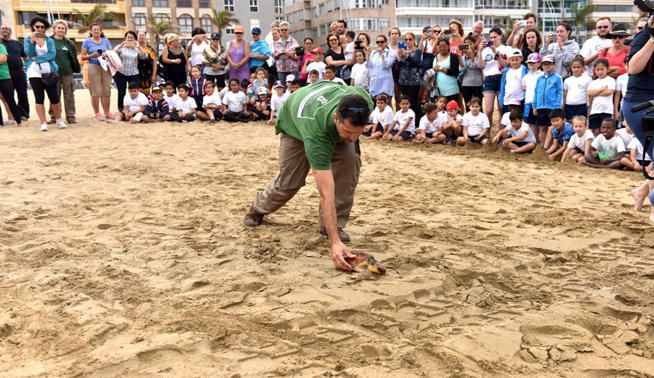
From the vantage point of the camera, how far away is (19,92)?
35.8 ft

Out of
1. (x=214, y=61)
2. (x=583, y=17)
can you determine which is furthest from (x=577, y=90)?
(x=583, y=17)

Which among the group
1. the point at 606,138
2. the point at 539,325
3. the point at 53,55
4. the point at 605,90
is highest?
the point at 53,55

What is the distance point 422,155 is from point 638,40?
13.4 feet

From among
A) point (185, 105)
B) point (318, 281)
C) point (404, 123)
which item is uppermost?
point (185, 105)

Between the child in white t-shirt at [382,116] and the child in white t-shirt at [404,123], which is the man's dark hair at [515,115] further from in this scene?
the child in white t-shirt at [382,116]

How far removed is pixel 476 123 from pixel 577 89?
1395mm

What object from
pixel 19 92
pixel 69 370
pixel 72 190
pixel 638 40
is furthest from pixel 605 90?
pixel 19 92

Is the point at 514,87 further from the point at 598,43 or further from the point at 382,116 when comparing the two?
the point at 382,116

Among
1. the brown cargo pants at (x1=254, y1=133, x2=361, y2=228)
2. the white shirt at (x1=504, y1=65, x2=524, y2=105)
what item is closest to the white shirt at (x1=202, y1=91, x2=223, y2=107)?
the white shirt at (x1=504, y1=65, x2=524, y2=105)

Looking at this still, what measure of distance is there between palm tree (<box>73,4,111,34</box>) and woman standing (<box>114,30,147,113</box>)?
37.0m

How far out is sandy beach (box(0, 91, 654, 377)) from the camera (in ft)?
8.34

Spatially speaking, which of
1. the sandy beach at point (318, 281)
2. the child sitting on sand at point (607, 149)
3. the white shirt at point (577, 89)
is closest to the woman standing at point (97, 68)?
the sandy beach at point (318, 281)

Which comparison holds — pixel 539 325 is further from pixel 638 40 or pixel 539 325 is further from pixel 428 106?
pixel 428 106

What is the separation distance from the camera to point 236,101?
10.9 metres
